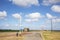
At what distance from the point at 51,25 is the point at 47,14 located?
0.26 m

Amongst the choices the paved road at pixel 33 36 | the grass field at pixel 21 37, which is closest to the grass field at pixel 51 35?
the grass field at pixel 21 37

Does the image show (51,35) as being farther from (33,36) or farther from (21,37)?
(21,37)

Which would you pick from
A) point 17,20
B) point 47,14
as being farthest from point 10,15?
point 47,14

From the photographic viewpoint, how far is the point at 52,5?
12.6ft

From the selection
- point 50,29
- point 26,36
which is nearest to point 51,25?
point 50,29

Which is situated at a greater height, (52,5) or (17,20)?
(52,5)

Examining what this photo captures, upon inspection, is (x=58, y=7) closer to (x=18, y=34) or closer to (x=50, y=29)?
(x=50, y=29)

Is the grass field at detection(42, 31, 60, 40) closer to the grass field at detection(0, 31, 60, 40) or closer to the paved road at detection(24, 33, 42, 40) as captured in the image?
the grass field at detection(0, 31, 60, 40)

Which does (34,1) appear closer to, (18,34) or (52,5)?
(52,5)

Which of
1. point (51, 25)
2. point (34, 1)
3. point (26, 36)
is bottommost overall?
point (26, 36)

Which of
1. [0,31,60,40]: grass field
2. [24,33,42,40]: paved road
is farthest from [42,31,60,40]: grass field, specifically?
[24,33,42,40]: paved road

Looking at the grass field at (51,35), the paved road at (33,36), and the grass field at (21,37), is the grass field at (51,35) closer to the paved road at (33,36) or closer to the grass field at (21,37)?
the grass field at (21,37)

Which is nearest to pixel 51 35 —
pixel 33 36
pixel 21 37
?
pixel 33 36

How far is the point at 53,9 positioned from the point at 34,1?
45 cm
